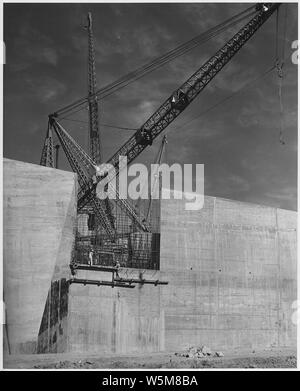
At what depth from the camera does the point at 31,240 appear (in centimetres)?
3362

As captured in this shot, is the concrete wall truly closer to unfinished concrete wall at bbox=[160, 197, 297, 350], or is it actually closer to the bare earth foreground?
unfinished concrete wall at bbox=[160, 197, 297, 350]

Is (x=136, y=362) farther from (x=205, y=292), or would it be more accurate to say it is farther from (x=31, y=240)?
(x=205, y=292)

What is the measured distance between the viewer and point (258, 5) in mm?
47594

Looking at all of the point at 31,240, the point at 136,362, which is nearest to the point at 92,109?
the point at 31,240

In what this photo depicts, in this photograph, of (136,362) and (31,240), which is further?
(31,240)

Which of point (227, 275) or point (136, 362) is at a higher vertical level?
point (227, 275)

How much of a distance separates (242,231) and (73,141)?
20.7m

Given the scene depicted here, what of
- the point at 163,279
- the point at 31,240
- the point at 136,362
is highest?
the point at 31,240

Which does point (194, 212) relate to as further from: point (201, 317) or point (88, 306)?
point (88, 306)

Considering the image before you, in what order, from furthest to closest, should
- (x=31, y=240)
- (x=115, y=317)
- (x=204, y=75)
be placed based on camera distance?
(x=204, y=75) → (x=115, y=317) → (x=31, y=240)

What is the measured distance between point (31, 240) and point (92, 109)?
30.5 metres

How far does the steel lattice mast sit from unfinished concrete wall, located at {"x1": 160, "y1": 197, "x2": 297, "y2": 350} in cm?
2079

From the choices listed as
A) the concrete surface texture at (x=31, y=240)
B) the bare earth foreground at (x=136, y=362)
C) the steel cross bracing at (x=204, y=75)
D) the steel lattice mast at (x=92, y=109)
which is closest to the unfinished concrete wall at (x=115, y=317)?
the concrete surface texture at (x=31, y=240)
